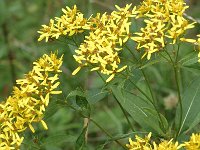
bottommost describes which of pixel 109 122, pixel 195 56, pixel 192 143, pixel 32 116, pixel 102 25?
pixel 109 122

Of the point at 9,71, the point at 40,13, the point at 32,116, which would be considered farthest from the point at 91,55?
the point at 40,13

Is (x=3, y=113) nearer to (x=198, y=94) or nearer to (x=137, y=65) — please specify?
(x=137, y=65)

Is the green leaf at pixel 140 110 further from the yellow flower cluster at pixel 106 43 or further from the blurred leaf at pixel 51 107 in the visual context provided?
the blurred leaf at pixel 51 107

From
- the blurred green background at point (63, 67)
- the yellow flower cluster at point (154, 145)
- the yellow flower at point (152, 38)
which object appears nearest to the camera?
the yellow flower cluster at point (154, 145)

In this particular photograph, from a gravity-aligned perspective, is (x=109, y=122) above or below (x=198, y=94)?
below

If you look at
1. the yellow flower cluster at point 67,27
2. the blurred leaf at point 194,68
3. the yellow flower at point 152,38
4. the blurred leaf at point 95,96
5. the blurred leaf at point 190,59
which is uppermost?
the yellow flower cluster at point 67,27

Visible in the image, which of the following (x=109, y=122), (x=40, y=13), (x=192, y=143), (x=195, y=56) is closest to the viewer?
(x=192, y=143)

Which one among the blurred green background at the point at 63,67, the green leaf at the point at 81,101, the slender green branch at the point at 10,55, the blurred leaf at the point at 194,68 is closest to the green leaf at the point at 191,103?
the blurred leaf at the point at 194,68

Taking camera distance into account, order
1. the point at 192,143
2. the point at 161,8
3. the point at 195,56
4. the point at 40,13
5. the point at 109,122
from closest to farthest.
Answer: the point at 192,143 → the point at 195,56 → the point at 161,8 → the point at 109,122 → the point at 40,13

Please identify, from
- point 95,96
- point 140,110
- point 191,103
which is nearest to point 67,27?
point 95,96
